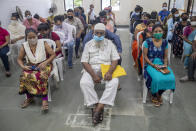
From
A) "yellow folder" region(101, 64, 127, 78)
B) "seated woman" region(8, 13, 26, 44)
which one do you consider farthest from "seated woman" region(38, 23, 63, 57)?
"seated woman" region(8, 13, 26, 44)

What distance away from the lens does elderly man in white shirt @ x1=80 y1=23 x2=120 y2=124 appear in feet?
7.64

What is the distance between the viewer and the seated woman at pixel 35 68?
2592 millimetres

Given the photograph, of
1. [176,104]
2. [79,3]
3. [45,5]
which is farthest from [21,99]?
[79,3]

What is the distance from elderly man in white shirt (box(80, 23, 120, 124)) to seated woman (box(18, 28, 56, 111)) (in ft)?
2.00

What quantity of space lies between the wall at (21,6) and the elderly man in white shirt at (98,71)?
4.70m

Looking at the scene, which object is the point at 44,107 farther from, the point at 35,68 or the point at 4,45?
the point at 4,45

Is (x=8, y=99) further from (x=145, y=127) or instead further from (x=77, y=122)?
(x=145, y=127)

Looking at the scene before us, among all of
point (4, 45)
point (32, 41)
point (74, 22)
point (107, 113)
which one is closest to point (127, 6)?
point (74, 22)

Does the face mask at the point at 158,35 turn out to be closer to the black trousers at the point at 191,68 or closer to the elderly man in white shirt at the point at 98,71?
the elderly man in white shirt at the point at 98,71

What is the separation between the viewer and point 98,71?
262cm

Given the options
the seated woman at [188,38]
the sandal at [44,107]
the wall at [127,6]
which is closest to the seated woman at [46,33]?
the sandal at [44,107]

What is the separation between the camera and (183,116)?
2424 millimetres

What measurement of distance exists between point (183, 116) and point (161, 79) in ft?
1.91

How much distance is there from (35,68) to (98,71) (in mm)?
948
